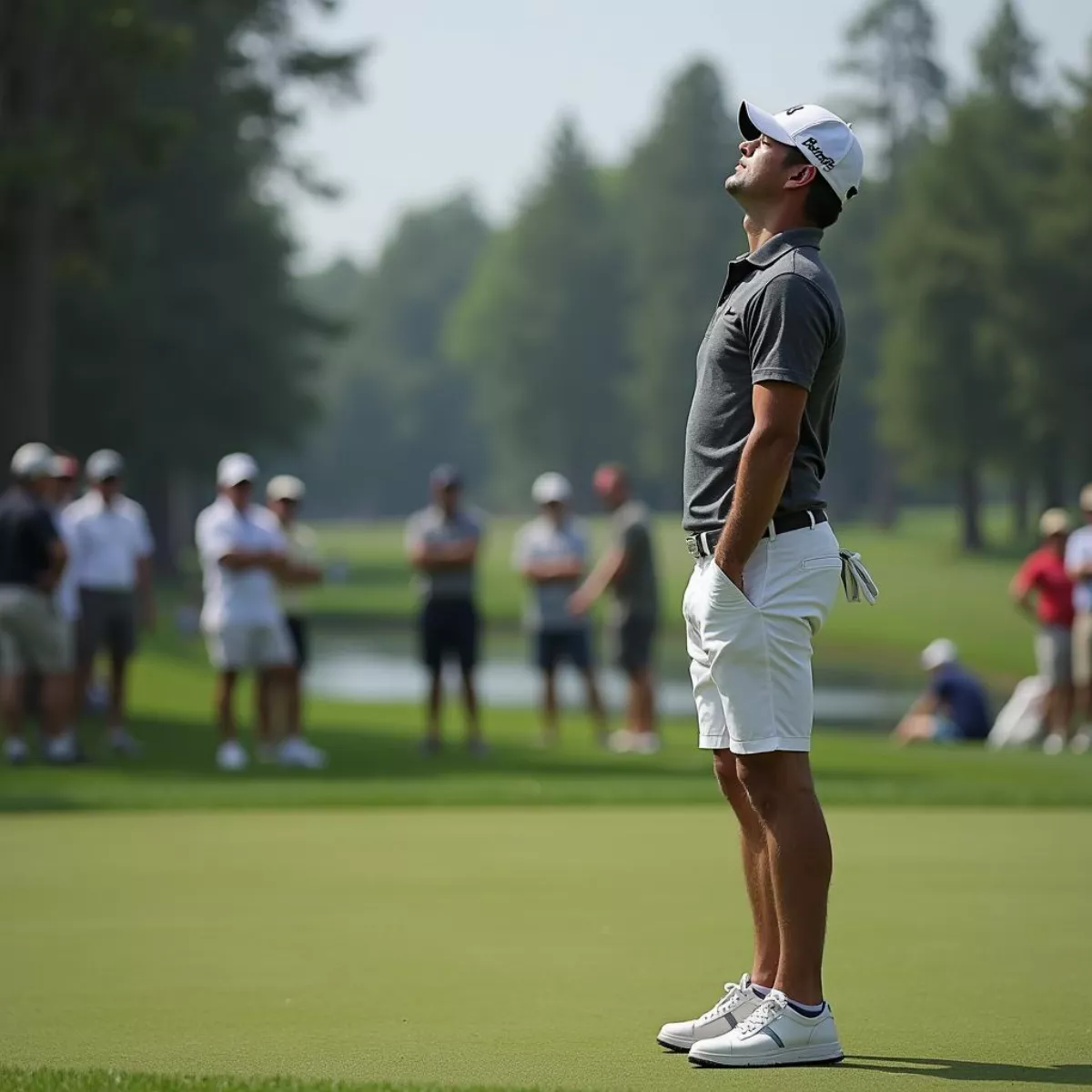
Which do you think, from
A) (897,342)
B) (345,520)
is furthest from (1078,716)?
(345,520)

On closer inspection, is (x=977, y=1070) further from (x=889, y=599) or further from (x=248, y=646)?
(x=889, y=599)

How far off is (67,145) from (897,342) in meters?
46.7

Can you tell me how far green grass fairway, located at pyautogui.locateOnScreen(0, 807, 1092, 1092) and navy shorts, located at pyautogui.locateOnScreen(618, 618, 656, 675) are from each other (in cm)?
624

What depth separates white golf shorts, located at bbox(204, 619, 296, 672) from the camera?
46.3ft

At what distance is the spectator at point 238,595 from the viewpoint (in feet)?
46.1

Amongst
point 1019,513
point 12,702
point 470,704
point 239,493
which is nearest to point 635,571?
point 470,704

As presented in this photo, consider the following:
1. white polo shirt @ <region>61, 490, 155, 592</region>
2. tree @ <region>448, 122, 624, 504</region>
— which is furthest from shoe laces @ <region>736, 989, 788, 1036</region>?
tree @ <region>448, 122, 624, 504</region>

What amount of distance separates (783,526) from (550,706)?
12.1 m

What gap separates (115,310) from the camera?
3941 cm

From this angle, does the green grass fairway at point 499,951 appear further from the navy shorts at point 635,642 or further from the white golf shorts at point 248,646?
the navy shorts at point 635,642

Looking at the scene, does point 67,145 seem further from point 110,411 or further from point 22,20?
point 110,411

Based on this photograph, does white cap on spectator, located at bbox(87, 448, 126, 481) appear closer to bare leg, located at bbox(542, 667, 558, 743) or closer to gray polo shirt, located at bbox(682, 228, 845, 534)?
bare leg, located at bbox(542, 667, 558, 743)

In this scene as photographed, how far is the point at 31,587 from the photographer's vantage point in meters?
13.5

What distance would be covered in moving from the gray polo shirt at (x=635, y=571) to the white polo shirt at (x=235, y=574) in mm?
3120
